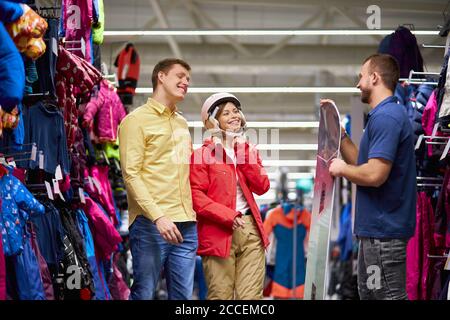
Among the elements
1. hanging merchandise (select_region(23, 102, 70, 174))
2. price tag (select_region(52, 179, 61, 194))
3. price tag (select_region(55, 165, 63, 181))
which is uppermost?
hanging merchandise (select_region(23, 102, 70, 174))

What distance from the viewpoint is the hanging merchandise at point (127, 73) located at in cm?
796

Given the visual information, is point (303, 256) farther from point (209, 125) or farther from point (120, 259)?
point (209, 125)

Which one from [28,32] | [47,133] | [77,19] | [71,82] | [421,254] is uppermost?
[77,19]

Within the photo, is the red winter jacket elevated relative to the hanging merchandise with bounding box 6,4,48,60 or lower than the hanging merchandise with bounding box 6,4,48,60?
lower

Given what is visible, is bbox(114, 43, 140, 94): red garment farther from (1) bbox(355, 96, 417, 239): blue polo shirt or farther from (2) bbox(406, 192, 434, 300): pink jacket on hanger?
(1) bbox(355, 96, 417, 239): blue polo shirt

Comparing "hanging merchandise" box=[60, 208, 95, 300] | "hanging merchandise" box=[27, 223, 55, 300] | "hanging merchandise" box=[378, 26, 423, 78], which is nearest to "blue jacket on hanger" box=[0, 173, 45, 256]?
"hanging merchandise" box=[27, 223, 55, 300]

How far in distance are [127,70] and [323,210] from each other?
152 inches

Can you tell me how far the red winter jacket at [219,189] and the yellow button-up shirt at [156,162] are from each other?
0.12 meters

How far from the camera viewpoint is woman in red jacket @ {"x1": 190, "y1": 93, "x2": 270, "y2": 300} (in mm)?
4688

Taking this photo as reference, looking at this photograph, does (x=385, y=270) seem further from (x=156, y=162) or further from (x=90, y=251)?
(x=90, y=251)

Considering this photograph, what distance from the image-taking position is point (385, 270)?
4.06 m

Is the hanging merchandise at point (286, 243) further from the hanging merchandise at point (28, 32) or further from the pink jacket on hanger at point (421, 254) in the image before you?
the hanging merchandise at point (28, 32)

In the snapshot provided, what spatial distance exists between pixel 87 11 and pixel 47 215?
143 centimetres

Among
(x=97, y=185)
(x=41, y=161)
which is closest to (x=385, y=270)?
(x=41, y=161)
